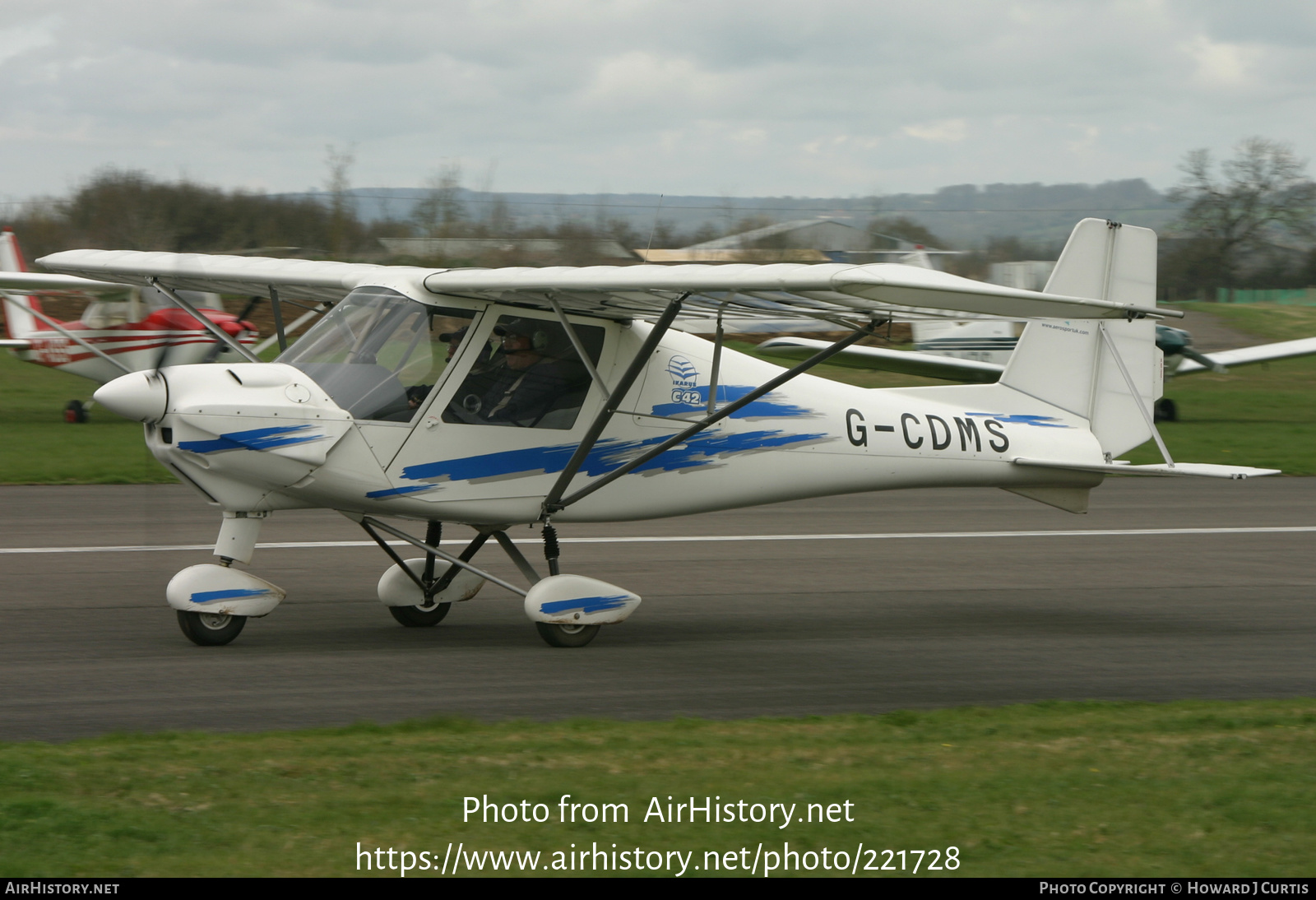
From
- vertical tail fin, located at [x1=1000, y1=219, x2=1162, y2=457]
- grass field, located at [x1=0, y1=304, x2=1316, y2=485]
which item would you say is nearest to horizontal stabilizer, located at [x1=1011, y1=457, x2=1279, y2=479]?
vertical tail fin, located at [x1=1000, y1=219, x2=1162, y2=457]

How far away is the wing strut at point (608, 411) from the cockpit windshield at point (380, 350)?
99cm

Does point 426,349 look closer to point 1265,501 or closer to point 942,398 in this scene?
point 942,398

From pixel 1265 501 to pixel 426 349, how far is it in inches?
523

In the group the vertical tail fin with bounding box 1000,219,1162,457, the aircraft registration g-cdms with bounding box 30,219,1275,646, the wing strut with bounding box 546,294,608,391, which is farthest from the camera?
the vertical tail fin with bounding box 1000,219,1162,457

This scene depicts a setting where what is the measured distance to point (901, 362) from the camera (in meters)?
26.3

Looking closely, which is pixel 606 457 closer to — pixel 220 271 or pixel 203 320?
pixel 203 320

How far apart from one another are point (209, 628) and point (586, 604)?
2.32 m

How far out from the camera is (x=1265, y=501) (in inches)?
679

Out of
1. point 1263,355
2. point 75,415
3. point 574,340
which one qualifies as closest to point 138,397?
point 574,340

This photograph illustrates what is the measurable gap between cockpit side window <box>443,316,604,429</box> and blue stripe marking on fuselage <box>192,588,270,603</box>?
156cm

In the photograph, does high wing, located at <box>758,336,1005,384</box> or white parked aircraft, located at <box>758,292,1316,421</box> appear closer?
high wing, located at <box>758,336,1005,384</box>

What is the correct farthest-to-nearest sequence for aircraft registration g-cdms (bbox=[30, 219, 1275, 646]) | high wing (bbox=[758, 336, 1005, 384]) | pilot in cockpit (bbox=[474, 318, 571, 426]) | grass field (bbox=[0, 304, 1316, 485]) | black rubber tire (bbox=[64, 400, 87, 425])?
high wing (bbox=[758, 336, 1005, 384]), black rubber tire (bbox=[64, 400, 87, 425]), grass field (bbox=[0, 304, 1316, 485]), pilot in cockpit (bbox=[474, 318, 571, 426]), aircraft registration g-cdms (bbox=[30, 219, 1275, 646])

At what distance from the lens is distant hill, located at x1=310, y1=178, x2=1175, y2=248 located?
1906cm

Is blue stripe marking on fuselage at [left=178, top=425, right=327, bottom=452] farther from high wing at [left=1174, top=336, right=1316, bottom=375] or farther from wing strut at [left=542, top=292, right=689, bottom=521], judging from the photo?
high wing at [left=1174, top=336, right=1316, bottom=375]
